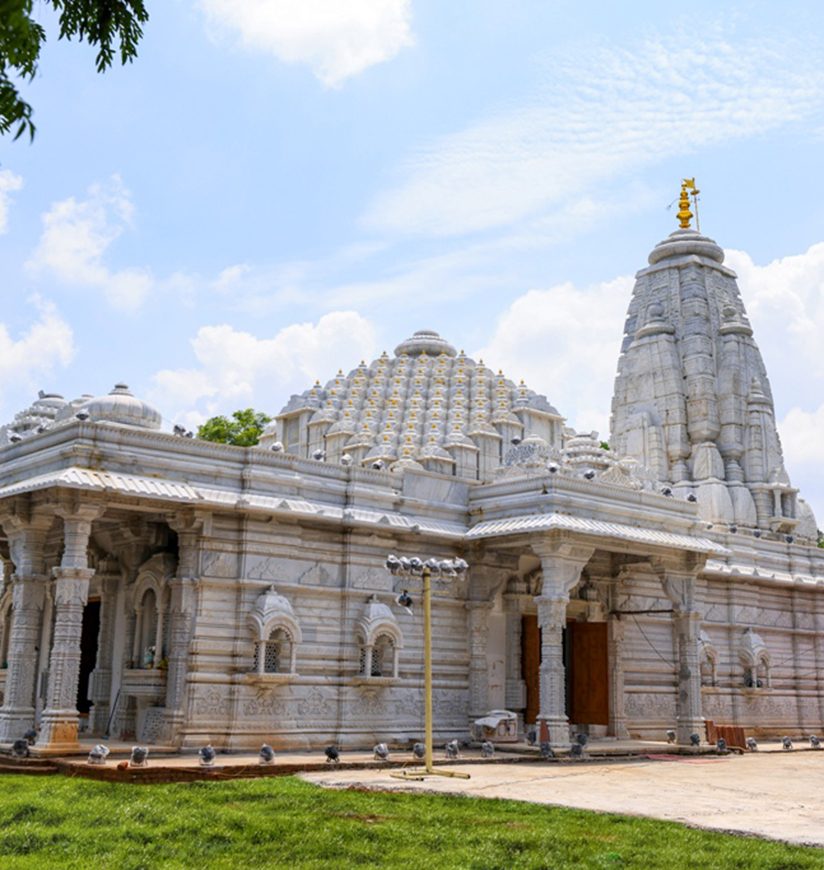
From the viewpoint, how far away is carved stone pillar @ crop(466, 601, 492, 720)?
23156 mm

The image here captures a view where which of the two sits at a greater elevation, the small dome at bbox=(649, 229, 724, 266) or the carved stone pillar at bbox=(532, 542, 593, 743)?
the small dome at bbox=(649, 229, 724, 266)

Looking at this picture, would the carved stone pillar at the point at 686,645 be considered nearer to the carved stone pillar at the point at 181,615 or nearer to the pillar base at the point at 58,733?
the carved stone pillar at the point at 181,615

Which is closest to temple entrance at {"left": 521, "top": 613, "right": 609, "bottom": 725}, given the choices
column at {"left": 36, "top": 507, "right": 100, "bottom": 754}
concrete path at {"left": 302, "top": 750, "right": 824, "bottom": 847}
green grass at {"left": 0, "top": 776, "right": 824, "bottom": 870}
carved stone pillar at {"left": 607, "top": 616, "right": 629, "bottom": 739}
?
carved stone pillar at {"left": 607, "top": 616, "right": 629, "bottom": 739}

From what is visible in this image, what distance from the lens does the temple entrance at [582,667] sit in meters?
24.3

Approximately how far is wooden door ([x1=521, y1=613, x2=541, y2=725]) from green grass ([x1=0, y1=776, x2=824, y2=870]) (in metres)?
10.7

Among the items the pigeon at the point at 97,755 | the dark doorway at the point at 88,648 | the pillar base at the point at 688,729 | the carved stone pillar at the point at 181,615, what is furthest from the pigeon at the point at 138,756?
the pillar base at the point at 688,729

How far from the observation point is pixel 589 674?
83.1 feet

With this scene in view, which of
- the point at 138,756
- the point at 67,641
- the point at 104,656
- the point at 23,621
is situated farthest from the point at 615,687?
the point at 23,621

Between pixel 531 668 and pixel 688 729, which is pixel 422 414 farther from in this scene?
pixel 688 729

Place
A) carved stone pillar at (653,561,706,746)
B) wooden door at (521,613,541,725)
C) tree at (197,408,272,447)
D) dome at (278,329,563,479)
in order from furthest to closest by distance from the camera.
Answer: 1. tree at (197,408,272,447)
2. dome at (278,329,563,479)
3. carved stone pillar at (653,561,706,746)
4. wooden door at (521,613,541,725)

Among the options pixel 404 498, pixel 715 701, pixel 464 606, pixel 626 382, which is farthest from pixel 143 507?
pixel 626 382

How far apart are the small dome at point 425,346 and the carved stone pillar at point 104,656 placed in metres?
15.3

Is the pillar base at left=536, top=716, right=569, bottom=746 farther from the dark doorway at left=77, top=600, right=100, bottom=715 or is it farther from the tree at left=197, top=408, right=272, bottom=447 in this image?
the tree at left=197, top=408, right=272, bottom=447

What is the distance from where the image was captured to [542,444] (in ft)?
86.5
